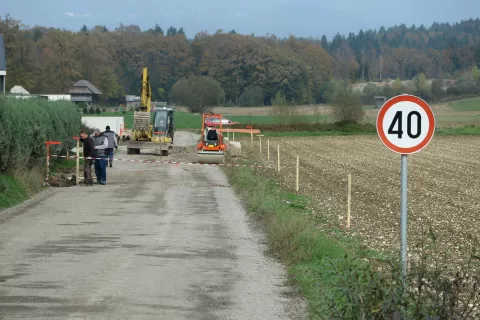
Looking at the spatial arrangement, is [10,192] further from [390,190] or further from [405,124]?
[405,124]

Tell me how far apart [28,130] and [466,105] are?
96962mm

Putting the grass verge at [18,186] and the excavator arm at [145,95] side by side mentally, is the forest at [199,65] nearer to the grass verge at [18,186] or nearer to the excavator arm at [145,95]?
the excavator arm at [145,95]

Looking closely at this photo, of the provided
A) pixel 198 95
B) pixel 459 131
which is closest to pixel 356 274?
pixel 459 131

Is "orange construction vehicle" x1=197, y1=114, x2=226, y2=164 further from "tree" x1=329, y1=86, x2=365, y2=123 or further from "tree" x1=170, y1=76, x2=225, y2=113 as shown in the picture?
"tree" x1=170, y1=76, x2=225, y2=113

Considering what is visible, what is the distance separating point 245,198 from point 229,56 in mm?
120217

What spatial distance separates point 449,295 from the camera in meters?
7.68

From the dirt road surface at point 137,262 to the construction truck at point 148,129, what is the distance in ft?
69.9

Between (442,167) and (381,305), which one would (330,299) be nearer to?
(381,305)

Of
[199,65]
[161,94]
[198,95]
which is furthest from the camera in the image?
[199,65]

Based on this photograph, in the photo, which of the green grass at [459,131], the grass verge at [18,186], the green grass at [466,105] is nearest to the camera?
the grass verge at [18,186]

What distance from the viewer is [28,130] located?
87.7ft

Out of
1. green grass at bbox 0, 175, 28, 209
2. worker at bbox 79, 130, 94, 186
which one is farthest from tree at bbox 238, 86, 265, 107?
green grass at bbox 0, 175, 28, 209

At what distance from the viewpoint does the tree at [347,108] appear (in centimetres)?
8538

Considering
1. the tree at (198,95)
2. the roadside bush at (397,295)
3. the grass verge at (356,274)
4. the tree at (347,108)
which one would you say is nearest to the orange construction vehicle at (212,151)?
the grass verge at (356,274)
